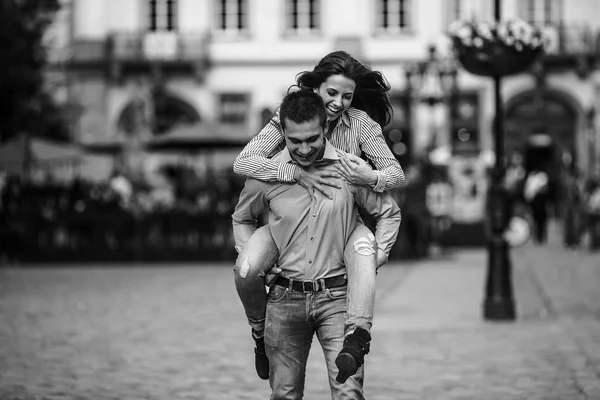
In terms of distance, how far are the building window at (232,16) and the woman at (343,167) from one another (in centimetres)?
3788

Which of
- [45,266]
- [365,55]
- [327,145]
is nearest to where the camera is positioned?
[327,145]

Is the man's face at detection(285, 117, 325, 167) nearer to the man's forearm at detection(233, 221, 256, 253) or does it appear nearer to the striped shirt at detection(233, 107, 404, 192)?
the striped shirt at detection(233, 107, 404, 192)

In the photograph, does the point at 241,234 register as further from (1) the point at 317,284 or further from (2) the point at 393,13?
(2) the point at 393,13

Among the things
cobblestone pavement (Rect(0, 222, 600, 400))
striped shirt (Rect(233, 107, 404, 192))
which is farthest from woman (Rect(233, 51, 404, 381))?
cobblestone pavement (Rect(0, 222, 600, 400))

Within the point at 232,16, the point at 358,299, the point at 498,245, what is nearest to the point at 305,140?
the point at 358,299

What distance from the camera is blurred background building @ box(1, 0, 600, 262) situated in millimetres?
42438

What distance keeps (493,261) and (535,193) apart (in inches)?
687

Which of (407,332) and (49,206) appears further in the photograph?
(49,206)

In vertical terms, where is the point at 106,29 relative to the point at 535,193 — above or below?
above

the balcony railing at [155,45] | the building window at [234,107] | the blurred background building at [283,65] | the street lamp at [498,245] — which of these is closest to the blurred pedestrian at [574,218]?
the blurred background building at [283,65]

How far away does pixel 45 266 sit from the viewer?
24297 mm

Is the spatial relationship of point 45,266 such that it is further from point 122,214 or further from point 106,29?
point 106,29

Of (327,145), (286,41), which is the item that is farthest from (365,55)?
(327,145)

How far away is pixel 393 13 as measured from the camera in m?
43.3
